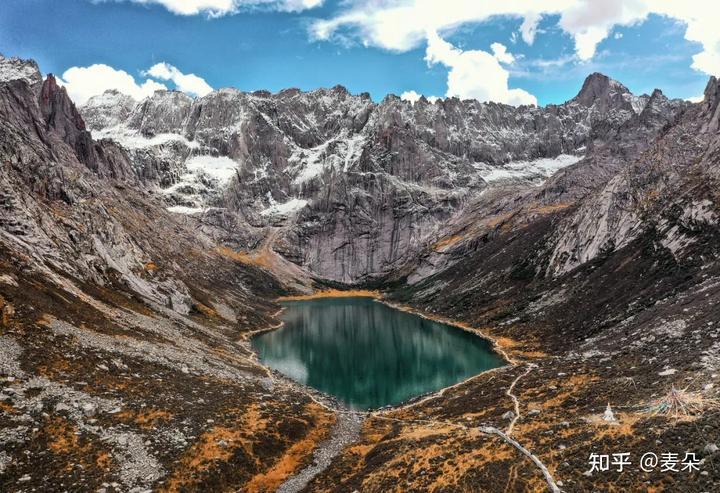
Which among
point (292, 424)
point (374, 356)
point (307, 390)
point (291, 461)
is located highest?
point (292, 424)

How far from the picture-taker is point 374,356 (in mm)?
106312

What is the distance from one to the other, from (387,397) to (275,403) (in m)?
23.7

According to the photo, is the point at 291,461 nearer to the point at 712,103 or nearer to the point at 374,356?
the point at 374,356

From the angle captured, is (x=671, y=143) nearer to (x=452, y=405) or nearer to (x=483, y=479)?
(x=452, y=405)

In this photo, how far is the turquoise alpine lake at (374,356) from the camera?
7694 centimetres

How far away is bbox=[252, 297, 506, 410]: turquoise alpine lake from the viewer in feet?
252

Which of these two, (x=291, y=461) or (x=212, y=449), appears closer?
(x=212, y=449)

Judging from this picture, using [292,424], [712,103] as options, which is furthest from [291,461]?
[712,103]

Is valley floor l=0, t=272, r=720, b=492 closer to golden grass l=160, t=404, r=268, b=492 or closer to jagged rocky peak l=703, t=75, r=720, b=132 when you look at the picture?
golden grass l=160, t=404, r=268, b=492

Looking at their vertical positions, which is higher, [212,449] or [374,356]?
[212,449]

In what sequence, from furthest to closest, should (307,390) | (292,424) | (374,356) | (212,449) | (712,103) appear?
(712,103), (374,356), (307,390), (292,424), (212,449)

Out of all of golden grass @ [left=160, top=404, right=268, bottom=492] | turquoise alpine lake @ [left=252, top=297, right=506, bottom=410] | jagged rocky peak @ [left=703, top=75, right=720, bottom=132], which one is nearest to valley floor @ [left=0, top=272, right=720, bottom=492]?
golden grass @ [left=160, top=404, right=268, bottom=492]

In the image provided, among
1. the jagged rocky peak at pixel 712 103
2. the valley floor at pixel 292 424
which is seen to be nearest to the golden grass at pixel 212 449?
the valley floor at pixel 292 424

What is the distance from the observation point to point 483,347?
101 meters
